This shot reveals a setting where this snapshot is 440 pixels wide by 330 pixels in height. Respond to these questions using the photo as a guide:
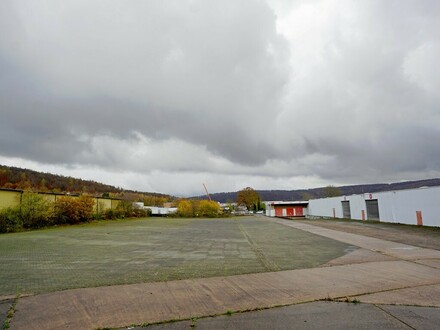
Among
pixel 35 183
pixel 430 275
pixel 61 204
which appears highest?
pixel 35 183

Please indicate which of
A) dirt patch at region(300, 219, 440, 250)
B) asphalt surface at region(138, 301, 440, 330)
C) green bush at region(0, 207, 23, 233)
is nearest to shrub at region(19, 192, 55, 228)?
green bush at region(0, 207, 23, 233)

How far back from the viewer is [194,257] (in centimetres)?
1064

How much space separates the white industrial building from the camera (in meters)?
24.7

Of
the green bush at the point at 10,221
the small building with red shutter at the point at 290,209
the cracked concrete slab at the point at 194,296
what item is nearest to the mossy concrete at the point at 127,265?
the cracked concrete slab at the point at 194,296

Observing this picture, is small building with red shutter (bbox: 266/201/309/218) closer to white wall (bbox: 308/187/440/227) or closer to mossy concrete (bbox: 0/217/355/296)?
white wall (bbox: 308/187/440/227)

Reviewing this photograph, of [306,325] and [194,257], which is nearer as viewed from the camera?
[306,325]

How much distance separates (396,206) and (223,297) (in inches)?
1173

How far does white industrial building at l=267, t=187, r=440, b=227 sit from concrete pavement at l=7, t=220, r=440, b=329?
1988 centimetres

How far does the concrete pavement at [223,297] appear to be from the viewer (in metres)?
4.79

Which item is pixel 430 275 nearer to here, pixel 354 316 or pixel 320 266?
pixel 320 266

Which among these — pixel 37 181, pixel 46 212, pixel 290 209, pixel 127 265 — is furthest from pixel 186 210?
pixel 37 181

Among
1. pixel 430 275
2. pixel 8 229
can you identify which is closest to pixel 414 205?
pixel 430 275

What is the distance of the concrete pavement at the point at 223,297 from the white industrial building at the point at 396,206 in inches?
783

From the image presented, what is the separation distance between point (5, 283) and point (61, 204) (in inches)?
1064
